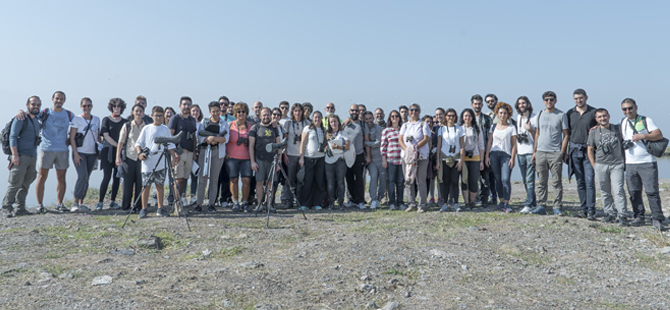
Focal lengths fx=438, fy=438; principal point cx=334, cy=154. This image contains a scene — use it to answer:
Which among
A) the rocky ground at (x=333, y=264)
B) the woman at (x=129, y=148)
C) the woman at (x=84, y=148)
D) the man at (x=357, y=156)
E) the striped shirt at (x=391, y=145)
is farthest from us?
the man at (x=357, y=156)

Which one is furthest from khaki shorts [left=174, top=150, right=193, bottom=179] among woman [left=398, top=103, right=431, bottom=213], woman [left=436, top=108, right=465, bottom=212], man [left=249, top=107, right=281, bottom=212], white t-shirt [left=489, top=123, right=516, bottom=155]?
white t-shirt [left=489, top=123, right=516, bottom=155]

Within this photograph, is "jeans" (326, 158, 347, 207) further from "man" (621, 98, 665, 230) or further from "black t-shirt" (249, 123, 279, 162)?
"man" (621, 98, 665, 230)

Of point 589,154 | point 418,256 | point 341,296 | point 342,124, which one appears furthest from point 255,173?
point 589,154

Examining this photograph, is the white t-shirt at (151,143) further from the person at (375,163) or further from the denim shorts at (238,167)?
the person at (375,163)

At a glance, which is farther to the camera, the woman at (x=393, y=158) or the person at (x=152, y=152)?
the woman at (x=393, y=158)

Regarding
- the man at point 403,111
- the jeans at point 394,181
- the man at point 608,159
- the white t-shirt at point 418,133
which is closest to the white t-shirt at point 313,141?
the jeans at point 394,181

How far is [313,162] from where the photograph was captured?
9266mm

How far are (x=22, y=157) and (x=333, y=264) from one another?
21.5ft

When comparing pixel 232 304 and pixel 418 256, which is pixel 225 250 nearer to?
pixel 232 304

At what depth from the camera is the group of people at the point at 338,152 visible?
7266mm

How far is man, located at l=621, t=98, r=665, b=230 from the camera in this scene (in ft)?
21.9

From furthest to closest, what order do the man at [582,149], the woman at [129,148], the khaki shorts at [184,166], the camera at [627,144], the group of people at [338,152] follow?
the khaki shorts at [184,166] → the woman at [129,148] → the man at [582,149] → the group of people at [338,152] → the camera at [627,144]

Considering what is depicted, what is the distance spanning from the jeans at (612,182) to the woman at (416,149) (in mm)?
2886

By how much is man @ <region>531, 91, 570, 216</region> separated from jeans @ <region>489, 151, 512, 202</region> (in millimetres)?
582
